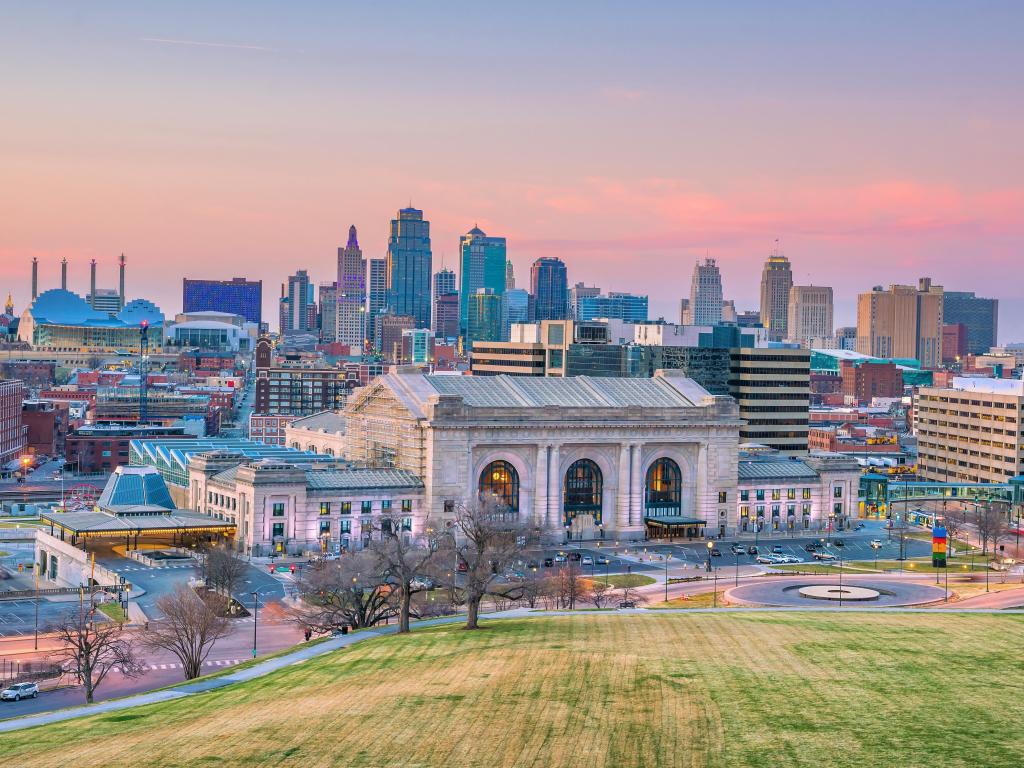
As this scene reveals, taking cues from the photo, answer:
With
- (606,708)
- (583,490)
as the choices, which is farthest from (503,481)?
(606,708)

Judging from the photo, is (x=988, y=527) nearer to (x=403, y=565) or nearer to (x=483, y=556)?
(x=483, y=556)

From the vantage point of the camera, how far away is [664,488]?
171375 millimetres

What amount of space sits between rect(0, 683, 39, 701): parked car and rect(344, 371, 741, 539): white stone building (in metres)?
68.3

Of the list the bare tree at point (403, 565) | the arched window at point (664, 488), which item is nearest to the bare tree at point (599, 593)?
the bare tree at point (403, 565)

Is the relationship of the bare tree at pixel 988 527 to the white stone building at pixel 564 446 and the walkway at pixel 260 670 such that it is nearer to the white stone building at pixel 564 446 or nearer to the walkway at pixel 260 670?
the white stone building at pixel 564 446

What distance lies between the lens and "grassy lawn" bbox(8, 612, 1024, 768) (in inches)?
2308

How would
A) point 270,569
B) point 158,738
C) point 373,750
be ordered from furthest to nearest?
point 270,569, point 158,738, point 373,750

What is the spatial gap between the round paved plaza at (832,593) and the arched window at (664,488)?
3942 cm

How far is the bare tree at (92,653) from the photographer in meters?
88.4

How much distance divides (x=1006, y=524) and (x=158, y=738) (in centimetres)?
13817

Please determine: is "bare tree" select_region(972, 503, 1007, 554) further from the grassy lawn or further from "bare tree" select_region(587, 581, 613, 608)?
the grassy lawn

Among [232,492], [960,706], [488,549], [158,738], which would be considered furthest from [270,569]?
[960,706]

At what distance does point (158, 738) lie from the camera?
2527 inches

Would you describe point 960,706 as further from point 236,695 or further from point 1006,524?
point 1006,524
